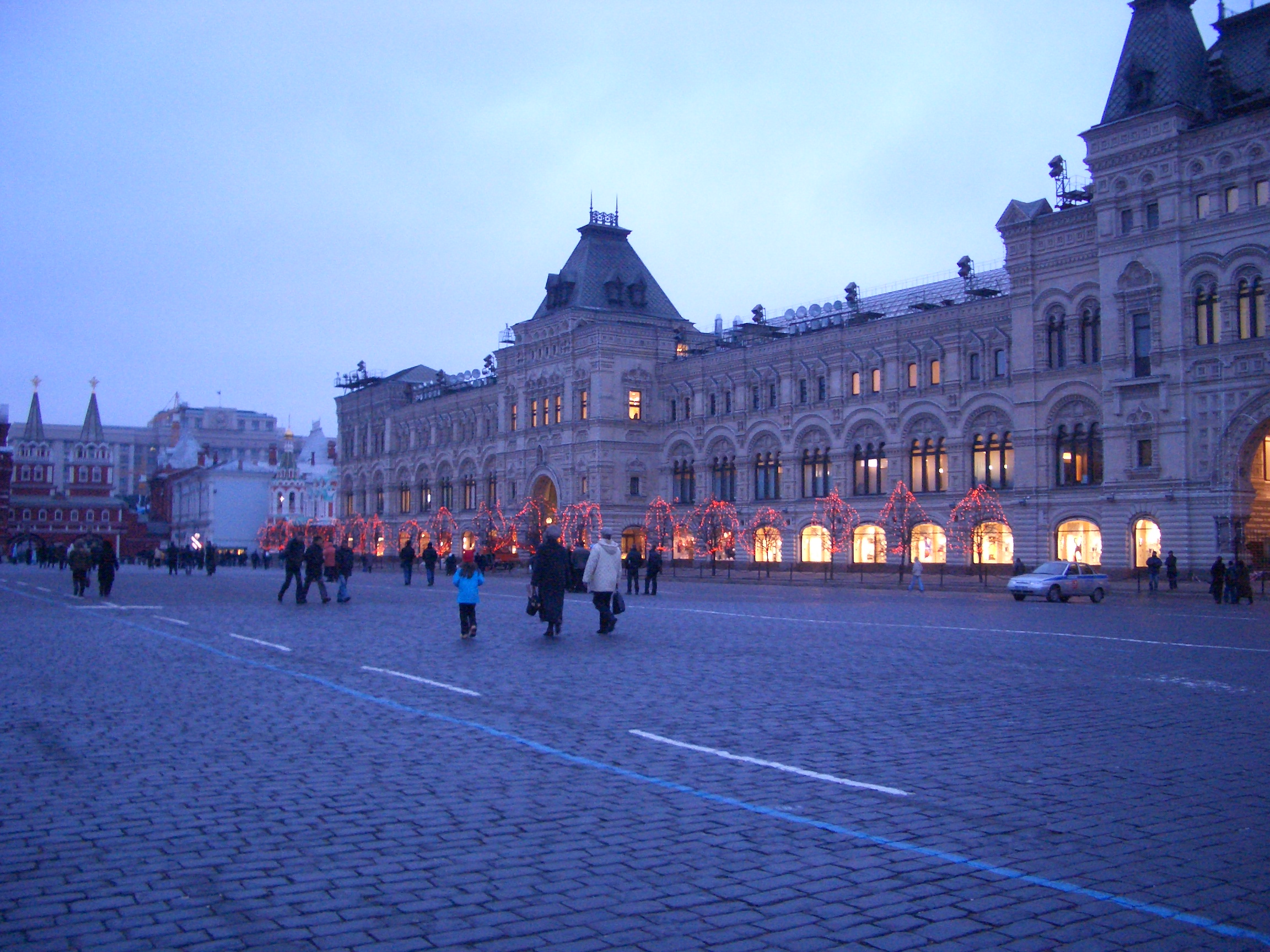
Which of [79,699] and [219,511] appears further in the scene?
[219,511]

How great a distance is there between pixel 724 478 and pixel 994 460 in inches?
763

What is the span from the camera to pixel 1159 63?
47.3 meters

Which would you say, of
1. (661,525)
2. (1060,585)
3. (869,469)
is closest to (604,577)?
(1060,585)

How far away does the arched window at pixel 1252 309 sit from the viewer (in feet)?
140

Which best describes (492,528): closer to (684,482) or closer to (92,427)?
(684,482)

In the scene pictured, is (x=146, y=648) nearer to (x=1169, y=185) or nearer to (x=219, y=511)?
(x=1169, y=185)

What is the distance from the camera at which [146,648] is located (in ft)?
57.3

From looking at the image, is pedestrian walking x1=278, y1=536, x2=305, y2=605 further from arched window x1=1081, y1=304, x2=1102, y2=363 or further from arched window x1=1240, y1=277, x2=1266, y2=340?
arched window x1=1240, y1=277, x2=1266, y2=340

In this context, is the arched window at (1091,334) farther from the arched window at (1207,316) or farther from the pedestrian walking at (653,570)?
the pedestrian walking at (653,570)

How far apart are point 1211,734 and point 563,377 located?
220 ft

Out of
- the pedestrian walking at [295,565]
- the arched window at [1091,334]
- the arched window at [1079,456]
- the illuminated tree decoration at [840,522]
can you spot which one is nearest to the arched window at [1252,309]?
the arched window at [1091,334]

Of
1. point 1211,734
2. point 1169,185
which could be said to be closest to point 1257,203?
point 1169,185

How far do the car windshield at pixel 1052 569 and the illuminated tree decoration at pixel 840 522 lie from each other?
20.2 meters

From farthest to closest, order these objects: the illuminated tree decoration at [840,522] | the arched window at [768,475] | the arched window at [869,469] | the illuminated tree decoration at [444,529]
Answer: the illuminated tree decoration at [444,529], the arched window at [768,475], the arched window at [869,469], the illuminated tree decoration at [840,522]
